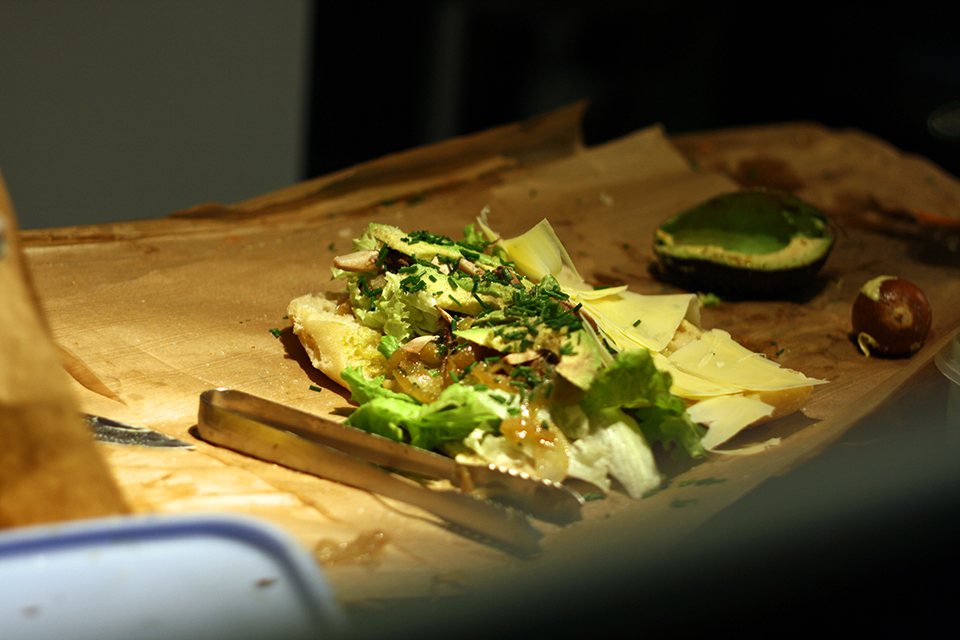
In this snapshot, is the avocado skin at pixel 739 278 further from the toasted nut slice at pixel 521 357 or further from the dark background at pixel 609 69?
the dark background at pixel 609 69

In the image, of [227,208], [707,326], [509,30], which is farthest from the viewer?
[509,30]

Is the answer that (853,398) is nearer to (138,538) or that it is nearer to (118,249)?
(138,538)

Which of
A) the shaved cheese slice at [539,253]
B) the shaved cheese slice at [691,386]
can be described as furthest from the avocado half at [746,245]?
the shaved cheese slice at [691,386]

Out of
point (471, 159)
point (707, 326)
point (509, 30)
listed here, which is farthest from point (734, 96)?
point (707, 326)

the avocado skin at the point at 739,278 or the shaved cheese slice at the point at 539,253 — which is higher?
the shaved cheese slice at the point at 539,253

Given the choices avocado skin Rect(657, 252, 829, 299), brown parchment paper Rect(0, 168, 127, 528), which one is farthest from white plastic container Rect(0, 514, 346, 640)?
avocado skin Rect(657, 252, 829, 299)

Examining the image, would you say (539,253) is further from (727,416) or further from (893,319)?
(893,319)

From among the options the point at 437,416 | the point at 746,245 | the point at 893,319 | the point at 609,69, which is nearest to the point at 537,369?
the point at 437,416

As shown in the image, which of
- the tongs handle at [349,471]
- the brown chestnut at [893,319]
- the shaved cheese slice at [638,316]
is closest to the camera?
the tongs handle at [349,471]
